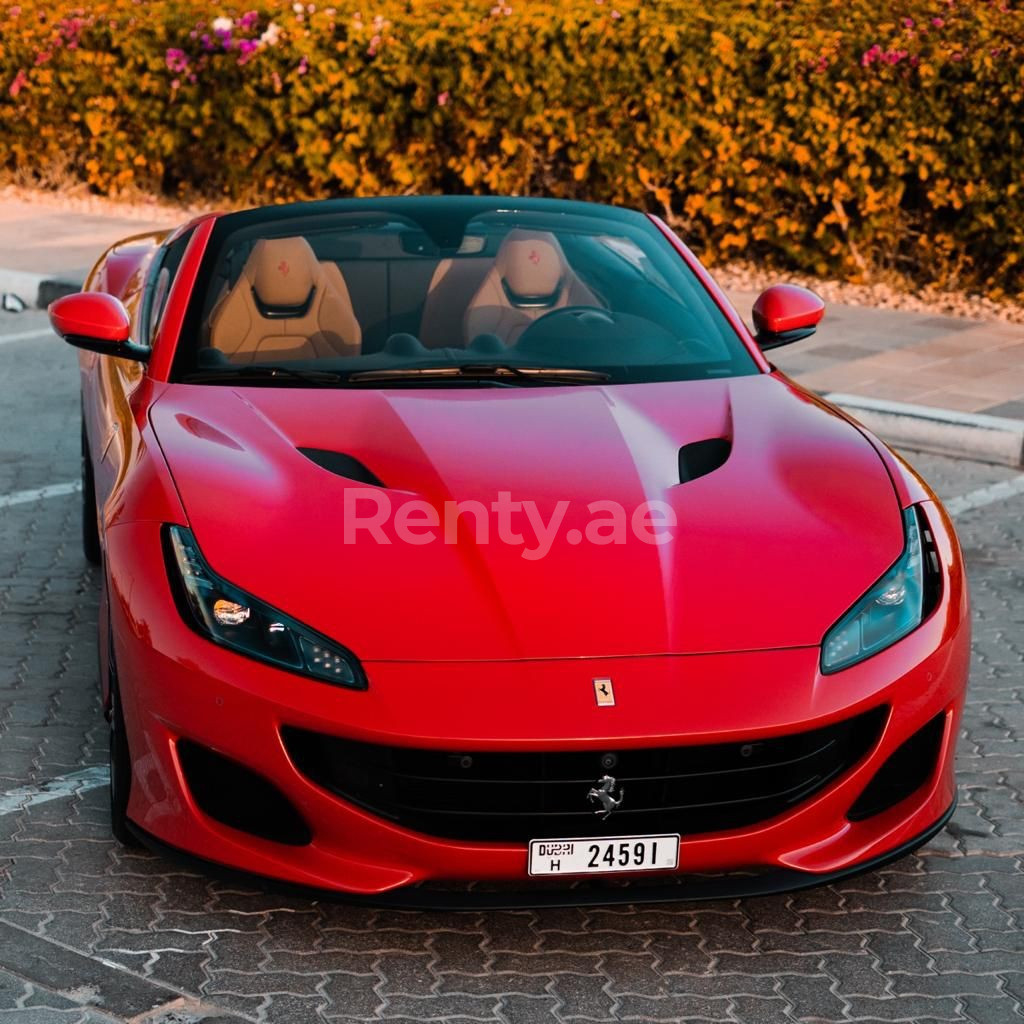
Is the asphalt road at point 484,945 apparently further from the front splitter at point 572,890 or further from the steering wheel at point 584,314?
the steering wheel at point 584,314

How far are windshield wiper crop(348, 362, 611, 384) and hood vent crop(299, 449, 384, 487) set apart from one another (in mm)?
608

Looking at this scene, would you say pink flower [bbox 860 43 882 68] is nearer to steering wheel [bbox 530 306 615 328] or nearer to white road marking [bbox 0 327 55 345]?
white road marking [bbox 0 327 55 345]

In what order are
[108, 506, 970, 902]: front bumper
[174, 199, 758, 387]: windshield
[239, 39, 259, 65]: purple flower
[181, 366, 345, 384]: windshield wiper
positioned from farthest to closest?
[239, 39, 259, 65]: purple flower → [174, 199, 758, 387]: windshield → [181, 366, 345, 384]: windshield wiper → [108, 506, 970, 902]: front bumper

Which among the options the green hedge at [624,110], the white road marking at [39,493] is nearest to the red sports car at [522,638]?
the white road marking at [39,493]

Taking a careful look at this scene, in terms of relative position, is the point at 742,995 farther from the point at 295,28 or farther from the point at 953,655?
the point at 295,28

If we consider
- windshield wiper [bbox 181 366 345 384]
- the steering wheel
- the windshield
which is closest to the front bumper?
windshield wiper [bbox 181 366 345 384]

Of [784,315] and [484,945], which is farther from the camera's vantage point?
[784,315]

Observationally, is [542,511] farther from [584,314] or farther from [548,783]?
[584,314]

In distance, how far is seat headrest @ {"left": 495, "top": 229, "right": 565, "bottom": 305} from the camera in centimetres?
594

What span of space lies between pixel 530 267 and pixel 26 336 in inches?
259

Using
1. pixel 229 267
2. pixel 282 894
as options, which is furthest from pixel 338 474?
pixel 229 267

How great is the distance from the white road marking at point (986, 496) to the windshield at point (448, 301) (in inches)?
97.1

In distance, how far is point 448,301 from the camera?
585cm

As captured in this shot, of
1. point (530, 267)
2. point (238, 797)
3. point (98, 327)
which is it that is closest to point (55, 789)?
point (238, 797)
